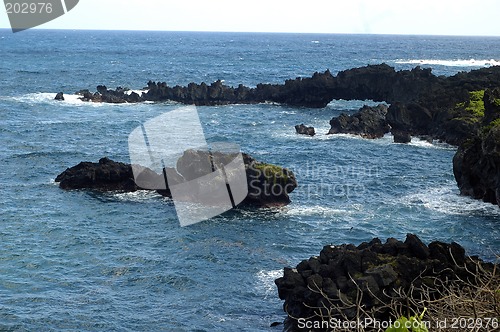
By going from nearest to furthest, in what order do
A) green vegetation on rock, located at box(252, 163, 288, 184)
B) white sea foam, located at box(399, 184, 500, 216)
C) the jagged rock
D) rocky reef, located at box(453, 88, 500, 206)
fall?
1. rocky reef, located at box(453, 88, 500, 206)
2. white sea foam, located at box(399, 184, 500, 216)
3. green vegetation on rock, located at box(252, 163, 288, 184)
4. the jagged rock

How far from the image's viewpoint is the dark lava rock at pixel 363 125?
233ft

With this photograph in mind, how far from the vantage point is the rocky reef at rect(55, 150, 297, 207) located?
45.5 m

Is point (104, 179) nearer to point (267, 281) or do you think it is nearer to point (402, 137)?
point (267, 281)

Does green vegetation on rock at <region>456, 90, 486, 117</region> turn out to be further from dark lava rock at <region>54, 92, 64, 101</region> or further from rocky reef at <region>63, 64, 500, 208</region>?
dark lava rock at <region>54, 92, 64, 101</region>

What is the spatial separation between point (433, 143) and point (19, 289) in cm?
4423

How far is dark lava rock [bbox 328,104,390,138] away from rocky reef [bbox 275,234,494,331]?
40820mm

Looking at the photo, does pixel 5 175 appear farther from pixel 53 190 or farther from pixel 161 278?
pixel 161 278

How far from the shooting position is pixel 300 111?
89.8 meters

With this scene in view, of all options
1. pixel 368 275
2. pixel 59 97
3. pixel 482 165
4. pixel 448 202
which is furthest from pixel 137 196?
pixel 59 97

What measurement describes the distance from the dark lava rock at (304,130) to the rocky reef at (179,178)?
2482 cm

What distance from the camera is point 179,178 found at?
47812 mm

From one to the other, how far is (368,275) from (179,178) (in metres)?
22.6

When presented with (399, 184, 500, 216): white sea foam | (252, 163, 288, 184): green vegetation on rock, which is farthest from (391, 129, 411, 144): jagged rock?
(252, 163, 288, 184): green vegetation on rock

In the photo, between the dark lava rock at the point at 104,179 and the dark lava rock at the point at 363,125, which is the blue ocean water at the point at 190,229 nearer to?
the dark lava rock at the point at 104,179
